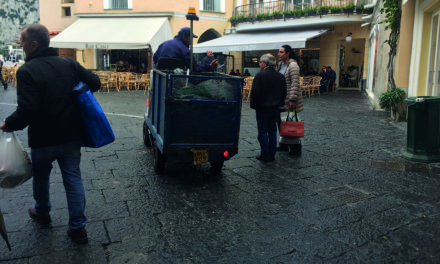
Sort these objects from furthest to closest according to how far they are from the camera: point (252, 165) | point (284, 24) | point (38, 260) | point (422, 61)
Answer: point (284, 24)
point (422, 61)
point (252, 165)
point (38, 260)

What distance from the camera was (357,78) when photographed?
70.1 ft

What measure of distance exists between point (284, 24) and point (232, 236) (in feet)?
59.1

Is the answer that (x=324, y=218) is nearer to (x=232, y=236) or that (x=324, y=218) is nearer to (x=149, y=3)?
(x=232, y=236)

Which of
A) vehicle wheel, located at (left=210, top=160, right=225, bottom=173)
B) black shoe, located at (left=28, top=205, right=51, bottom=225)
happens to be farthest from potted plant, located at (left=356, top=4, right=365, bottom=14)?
black shoe, located at (left=28, top=205, right=51, bottom=225)

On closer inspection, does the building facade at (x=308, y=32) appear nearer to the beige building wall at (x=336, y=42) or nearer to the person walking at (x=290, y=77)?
the beige building wall at (x=336, y=42)

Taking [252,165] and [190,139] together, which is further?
[252,165]

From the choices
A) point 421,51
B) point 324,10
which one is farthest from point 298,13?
point 421,51

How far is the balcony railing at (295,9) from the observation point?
17984mm

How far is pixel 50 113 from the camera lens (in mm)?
2914

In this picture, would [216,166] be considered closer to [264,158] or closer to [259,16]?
[264,158]

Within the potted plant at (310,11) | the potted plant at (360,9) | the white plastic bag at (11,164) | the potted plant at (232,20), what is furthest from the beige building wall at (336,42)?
the white plastic bag at (11,164)

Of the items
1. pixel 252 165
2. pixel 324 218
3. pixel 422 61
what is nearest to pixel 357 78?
pixel 422 61

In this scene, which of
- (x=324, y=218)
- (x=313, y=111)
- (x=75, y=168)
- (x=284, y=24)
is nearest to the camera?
(x=75, y=168)

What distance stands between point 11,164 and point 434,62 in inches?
337
